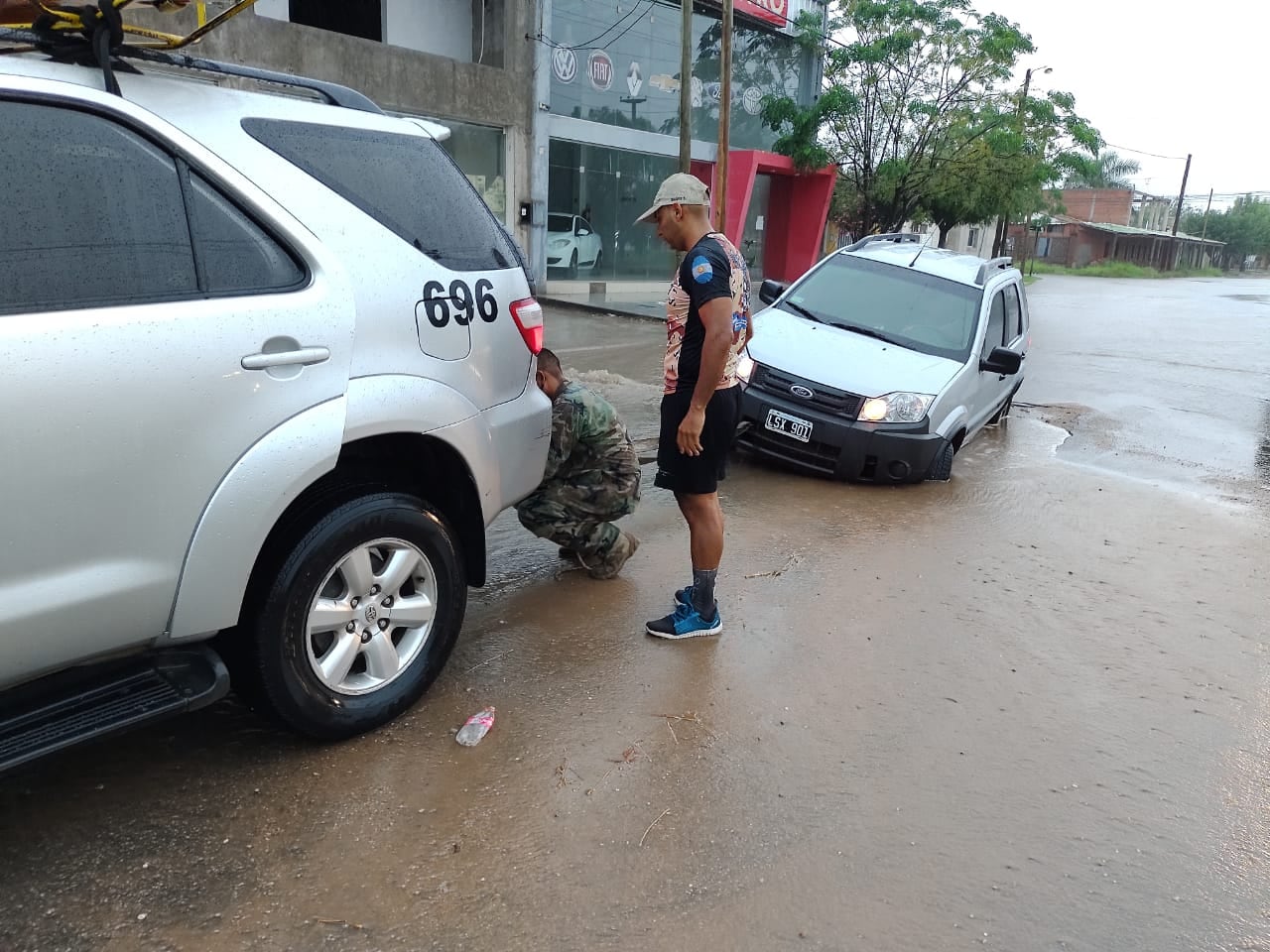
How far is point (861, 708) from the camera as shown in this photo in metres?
3.47

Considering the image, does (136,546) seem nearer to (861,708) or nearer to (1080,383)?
(861,708)

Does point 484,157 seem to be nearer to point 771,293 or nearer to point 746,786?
point 771,293

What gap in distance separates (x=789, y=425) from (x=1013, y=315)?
2957 millimetres

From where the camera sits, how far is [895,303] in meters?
7.25

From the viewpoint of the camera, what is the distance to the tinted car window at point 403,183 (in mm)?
2764

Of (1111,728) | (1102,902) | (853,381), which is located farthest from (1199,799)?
(853,381)

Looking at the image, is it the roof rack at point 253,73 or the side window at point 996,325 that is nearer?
the roof rack at point 253,73

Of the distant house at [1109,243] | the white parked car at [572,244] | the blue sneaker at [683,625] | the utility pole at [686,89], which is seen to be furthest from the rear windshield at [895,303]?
the distant house at [1109,243]

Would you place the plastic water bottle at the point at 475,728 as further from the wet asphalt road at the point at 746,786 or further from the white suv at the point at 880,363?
the white suv at the point at 880,363

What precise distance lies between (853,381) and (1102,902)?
420 centimetres

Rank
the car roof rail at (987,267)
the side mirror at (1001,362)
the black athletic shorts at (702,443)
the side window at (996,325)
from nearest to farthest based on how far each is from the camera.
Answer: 1. the black athletic shorts at (702,443)
2. the side mirror at (1001,362)
3. the side window at (996,325)
4. the car roof rail at (987,267)

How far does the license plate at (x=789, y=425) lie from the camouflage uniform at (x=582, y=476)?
2.25 metres

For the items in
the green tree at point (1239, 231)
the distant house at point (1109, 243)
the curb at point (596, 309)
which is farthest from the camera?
the green tree at point (1239, 231)

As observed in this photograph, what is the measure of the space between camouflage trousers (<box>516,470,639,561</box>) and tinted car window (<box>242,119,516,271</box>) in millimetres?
1246
